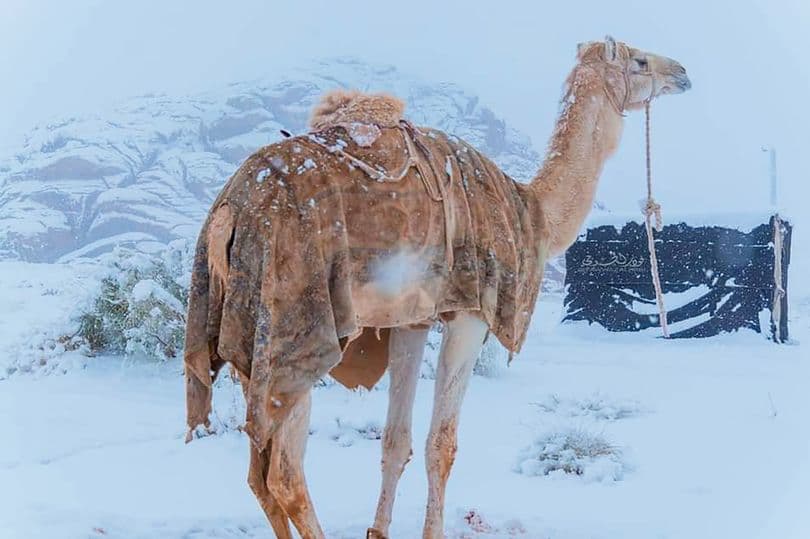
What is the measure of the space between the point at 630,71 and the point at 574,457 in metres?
2.21

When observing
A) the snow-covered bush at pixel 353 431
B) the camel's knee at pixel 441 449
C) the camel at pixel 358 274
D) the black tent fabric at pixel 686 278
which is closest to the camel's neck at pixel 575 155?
the camel at pixel 358 274

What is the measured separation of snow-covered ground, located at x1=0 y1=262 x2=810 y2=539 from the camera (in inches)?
155

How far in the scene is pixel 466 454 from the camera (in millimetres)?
5453

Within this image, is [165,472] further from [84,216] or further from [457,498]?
[84,216]

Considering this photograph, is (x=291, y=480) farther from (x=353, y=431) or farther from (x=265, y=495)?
(x=353, y=431)

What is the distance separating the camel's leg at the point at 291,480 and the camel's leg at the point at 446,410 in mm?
660

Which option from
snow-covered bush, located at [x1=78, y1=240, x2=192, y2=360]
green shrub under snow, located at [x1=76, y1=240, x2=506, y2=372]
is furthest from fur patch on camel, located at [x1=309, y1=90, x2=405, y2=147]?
snow-covered bush, located at [x1=78, y1=240, x2=192, y2=360]

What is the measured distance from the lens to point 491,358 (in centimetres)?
816

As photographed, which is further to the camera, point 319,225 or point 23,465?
point 23,465

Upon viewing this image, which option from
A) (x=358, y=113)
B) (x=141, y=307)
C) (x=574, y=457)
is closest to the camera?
(x=358, y=113)

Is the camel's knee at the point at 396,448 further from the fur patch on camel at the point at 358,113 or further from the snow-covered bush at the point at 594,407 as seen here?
the snow-covered bush at the point at 594,407

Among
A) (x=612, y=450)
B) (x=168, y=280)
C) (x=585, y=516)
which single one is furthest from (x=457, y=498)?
(x=168, y=280)

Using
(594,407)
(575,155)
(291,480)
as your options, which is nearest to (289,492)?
(291,480)

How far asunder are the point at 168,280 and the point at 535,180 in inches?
200
